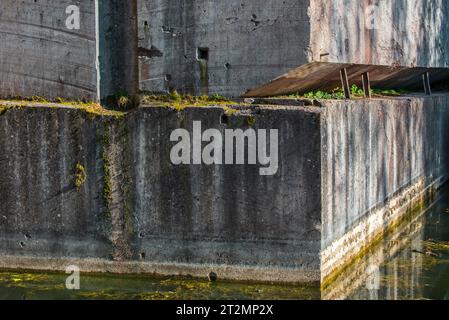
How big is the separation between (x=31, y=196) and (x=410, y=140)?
20.7ft

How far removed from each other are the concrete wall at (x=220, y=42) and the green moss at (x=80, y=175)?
3.72 ft

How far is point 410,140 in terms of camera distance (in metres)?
13.4

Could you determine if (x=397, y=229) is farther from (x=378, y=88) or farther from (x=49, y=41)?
(x=49, y=41)

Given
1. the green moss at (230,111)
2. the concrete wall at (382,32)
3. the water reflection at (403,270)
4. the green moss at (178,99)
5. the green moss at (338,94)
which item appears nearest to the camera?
the green moss at (230,111)

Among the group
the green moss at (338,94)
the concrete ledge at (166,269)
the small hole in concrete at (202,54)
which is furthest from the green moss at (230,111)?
the concrete ledge at (166,269)

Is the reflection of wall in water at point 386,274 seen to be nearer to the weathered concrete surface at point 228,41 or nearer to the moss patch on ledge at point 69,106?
the weathered concrete surface at point 228,41

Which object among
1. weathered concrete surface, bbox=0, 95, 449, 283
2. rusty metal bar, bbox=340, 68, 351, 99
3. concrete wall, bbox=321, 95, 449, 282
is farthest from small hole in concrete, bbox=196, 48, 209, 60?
rusty metal bar, bbox=340, 68, 351, 99

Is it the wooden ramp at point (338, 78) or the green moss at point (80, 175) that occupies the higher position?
the wooden ramp at point (338, 78)

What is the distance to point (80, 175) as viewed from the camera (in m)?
9.23

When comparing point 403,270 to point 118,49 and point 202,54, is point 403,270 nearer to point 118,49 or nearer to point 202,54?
point 202,54

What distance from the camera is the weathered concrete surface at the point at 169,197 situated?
345 inches

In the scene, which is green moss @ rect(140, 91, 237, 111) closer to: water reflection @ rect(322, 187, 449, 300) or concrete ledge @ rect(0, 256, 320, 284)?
concrete ledge @ rect(0, 256, 320, 284)

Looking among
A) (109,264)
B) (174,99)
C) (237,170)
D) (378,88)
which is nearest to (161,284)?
(109,264)

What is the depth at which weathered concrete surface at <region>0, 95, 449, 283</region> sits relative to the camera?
876 cm
